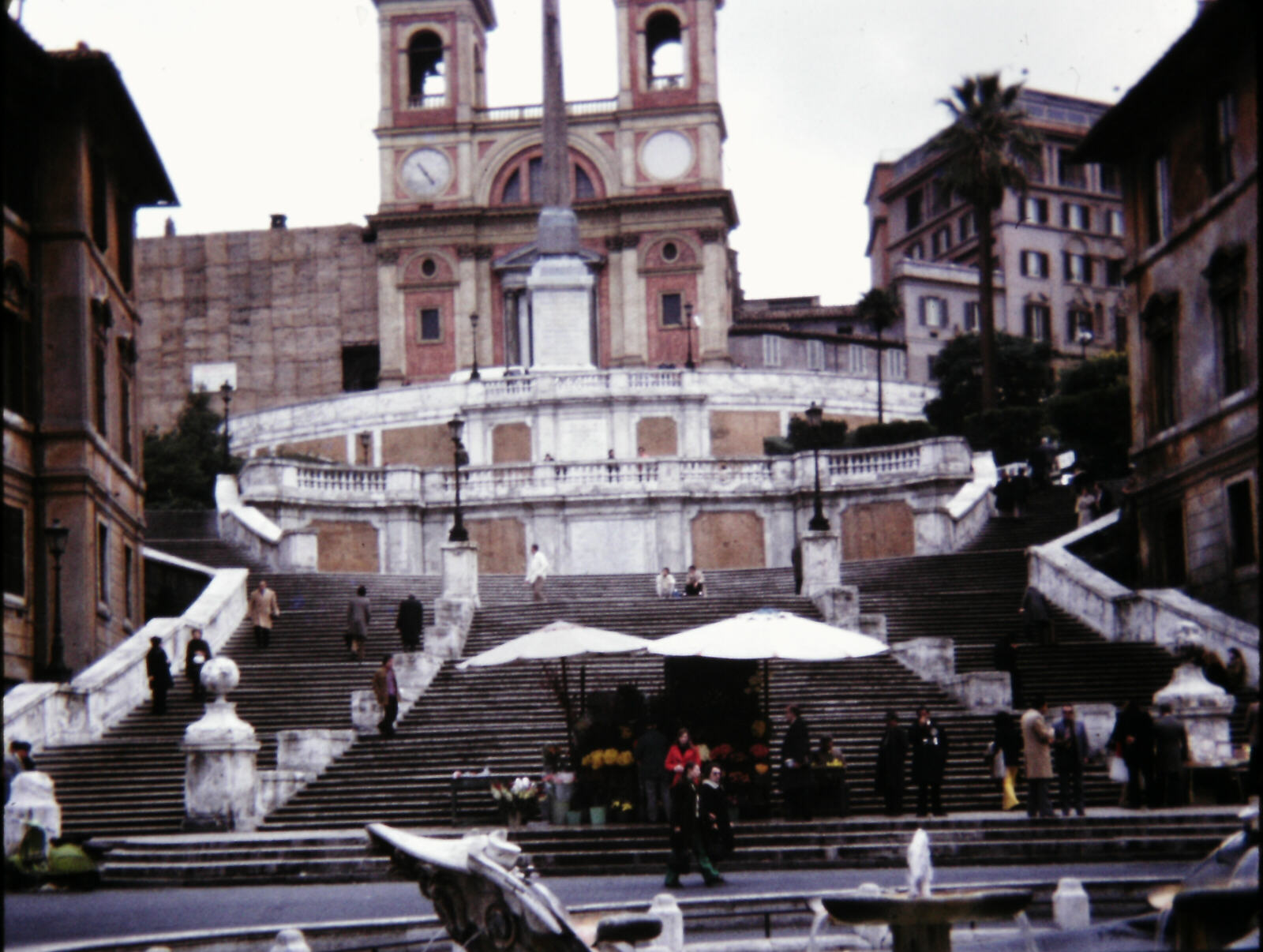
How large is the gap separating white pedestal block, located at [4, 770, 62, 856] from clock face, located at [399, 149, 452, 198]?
6517cm

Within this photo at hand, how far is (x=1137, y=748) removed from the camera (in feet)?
79.9

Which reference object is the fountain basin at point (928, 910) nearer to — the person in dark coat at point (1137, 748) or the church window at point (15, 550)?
the person in dark coat at point (1137, 748)

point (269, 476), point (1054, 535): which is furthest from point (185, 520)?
point (1054, 535)

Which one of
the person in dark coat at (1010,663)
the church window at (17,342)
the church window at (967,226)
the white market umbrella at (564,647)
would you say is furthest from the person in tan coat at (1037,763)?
the church window at (967,226)

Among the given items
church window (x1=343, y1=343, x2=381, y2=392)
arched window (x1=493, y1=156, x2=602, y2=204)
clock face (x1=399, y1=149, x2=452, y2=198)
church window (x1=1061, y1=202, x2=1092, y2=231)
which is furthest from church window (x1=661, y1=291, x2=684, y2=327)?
church window (x1=1061, y1=202, x2=1092, y2=231)

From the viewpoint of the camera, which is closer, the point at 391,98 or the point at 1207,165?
the point at 1207,165

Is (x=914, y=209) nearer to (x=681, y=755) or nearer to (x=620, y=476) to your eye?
(x=620, y=476)

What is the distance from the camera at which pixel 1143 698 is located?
1140 inches

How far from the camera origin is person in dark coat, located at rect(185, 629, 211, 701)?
31.1 metres

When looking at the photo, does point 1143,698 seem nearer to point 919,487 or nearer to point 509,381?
point 919,487

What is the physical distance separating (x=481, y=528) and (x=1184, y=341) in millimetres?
18584

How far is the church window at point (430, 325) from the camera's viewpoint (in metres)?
84.0

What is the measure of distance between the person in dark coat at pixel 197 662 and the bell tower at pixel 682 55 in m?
56.4

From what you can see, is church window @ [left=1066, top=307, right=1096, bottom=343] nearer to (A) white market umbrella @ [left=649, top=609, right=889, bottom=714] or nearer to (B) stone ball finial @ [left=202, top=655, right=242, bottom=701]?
(A) white market umbrella @ [left=649, top=609, right=889, bottom=714]
